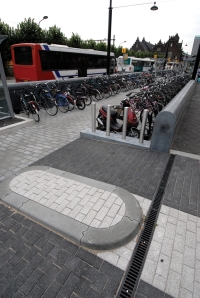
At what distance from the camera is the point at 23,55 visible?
1125 centimetres

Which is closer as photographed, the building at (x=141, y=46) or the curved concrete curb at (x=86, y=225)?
the curved concrete curb at (x=86, y=225)

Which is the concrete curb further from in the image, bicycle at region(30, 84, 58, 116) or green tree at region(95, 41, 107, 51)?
green tree at region(95, 41, 107, 51)

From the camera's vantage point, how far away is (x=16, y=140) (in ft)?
16.9

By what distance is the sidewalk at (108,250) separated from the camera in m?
Answer: 1.77

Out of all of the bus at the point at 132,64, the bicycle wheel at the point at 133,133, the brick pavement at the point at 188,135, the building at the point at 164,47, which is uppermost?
the building at the point at 164,47

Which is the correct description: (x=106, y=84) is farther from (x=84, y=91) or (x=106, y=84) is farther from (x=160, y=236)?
(x=160, y=236)

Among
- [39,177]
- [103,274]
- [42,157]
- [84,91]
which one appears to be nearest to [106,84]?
[84,91]

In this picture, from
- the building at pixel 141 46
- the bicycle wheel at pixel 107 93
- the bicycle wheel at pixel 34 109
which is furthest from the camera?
the building at pixel 141 46

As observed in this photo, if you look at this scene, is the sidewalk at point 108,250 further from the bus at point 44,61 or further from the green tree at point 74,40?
the green tree at point 74,40

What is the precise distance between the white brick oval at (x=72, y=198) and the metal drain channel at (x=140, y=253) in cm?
38

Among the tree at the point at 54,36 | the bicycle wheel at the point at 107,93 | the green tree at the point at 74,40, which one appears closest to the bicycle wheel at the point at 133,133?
the bicycle wheel at the point at 107,93

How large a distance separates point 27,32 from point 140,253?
2841cm

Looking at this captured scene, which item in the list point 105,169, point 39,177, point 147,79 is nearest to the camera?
point 39,177

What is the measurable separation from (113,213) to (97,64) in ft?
54.5
